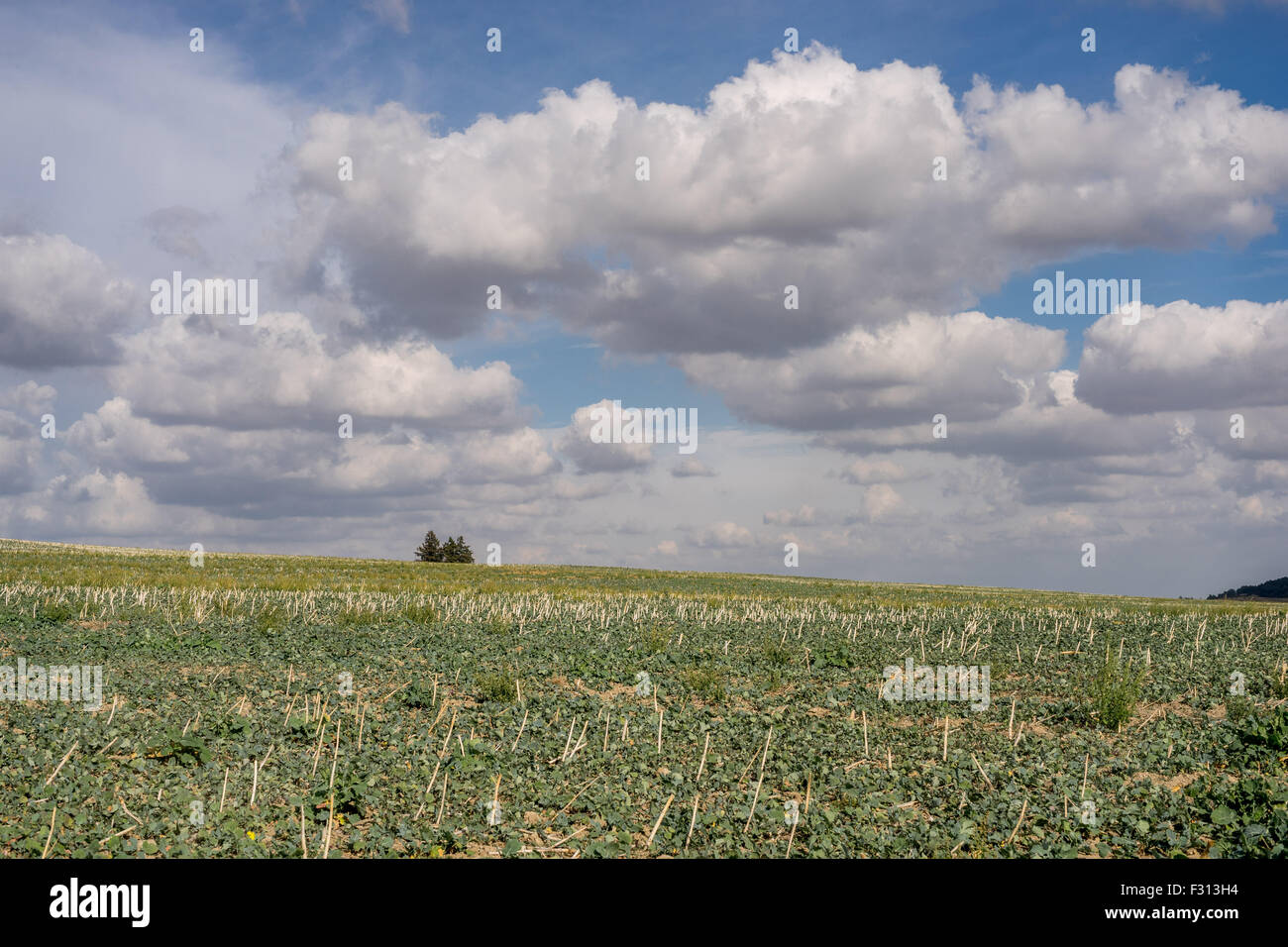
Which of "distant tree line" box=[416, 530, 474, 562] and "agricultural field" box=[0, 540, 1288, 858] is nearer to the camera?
"agricultural field" box=[0, 540, 1288, 858]

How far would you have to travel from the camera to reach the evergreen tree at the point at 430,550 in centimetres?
10369

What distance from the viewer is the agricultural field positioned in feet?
28.4

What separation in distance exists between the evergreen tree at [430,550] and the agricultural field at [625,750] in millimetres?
83880

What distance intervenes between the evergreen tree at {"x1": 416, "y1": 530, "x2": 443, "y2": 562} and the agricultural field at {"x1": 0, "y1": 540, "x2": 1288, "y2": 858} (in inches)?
3302

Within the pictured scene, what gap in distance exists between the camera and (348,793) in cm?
941

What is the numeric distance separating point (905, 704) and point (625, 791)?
20.3ft

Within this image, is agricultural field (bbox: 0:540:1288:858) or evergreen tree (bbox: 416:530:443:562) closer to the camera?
agricultural field (bbox: 0:540:1288:858)

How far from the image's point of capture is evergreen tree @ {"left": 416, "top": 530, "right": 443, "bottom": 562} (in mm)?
103688

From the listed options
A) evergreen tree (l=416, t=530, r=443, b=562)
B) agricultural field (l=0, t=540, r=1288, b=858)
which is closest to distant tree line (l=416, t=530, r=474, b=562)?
evergreen tree (l=416, t=530, r=443, b=562)

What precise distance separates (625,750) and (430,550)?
318ft

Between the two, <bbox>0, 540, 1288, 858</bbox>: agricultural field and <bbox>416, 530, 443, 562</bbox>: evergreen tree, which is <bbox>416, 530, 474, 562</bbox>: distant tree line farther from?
<bbox>0, 540, 1288, 858</bbox>: agricultural field

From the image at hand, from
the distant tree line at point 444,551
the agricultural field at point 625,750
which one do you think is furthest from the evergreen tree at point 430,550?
the agricultural field at point 625,750

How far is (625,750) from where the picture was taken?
37.6 feet
